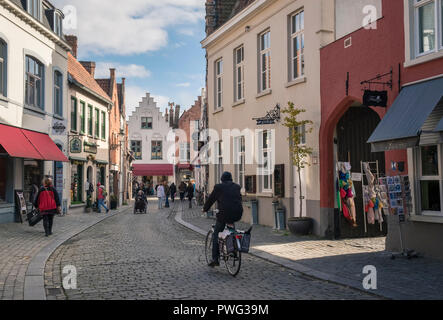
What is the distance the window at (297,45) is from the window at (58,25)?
11.7 meters

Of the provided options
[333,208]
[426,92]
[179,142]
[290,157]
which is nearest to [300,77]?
[290,157]

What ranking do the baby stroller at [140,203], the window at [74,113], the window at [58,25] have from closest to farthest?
the window at [58,25], the window at [74,113], the baby stroller at [140,203]

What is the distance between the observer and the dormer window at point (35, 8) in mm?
18452

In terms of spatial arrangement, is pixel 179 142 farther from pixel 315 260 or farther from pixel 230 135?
pixel 315 260

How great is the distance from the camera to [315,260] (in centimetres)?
905

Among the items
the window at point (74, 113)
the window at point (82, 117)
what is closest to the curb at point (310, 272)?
the window at point (74, 113)

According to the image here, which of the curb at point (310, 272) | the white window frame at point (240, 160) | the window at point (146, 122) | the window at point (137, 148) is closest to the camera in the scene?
the curb at point (310, 272)

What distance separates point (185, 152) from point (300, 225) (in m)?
45.5

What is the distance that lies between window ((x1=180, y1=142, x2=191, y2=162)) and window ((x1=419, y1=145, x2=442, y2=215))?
1888 inches

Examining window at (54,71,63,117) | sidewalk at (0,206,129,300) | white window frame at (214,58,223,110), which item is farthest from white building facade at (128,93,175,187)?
sidewalk at (0,206,129,300)

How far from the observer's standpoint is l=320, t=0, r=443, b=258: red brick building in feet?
30.2

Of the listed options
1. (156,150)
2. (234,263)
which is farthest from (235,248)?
(156,150)

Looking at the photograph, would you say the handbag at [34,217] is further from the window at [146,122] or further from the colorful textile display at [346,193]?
the window at [146,122]
